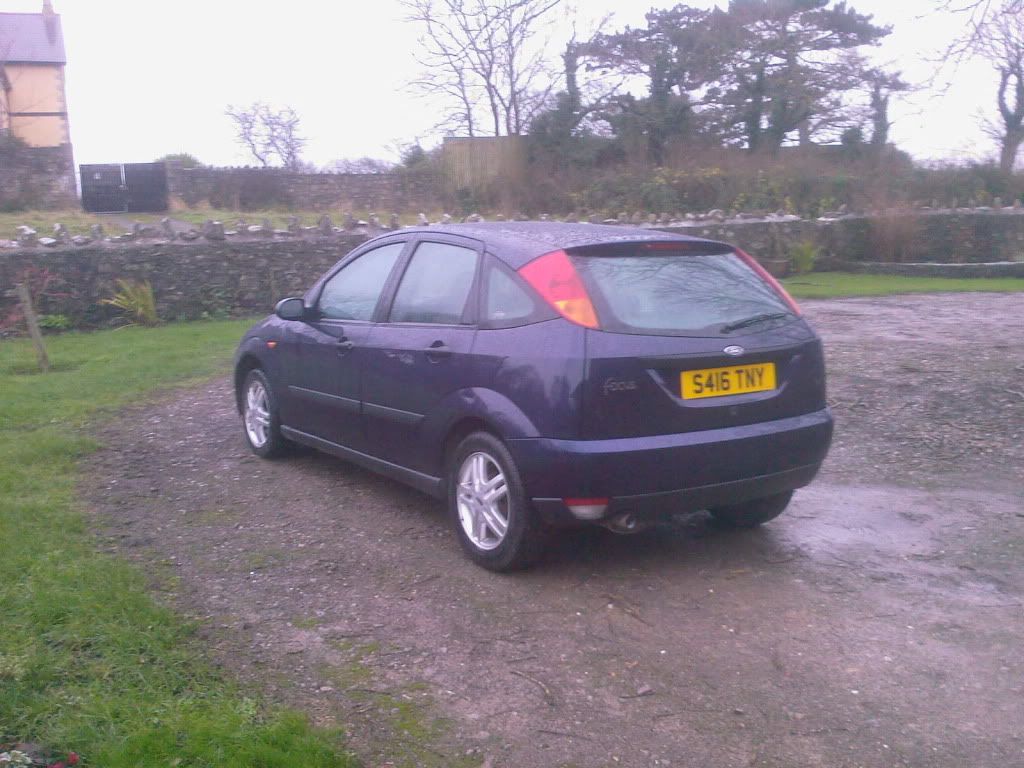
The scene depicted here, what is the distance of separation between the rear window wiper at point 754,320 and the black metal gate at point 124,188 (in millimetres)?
24879

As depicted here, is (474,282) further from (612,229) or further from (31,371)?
(31,371)

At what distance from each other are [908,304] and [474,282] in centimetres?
1181

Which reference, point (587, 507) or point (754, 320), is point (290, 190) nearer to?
point (754, 320)

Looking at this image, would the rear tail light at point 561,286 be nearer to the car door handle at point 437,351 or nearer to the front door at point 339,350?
the car door handle at point 437,351

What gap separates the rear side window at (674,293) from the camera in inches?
175

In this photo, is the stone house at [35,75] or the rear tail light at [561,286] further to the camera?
the stone house at [35,75]

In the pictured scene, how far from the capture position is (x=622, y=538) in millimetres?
5266

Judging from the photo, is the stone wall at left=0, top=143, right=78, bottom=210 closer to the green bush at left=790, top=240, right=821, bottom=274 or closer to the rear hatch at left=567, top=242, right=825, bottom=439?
the green bush at left=790, top=240, right=821, bottom=274

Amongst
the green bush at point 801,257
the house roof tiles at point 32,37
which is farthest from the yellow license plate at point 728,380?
the house roof tiles at point 32,37

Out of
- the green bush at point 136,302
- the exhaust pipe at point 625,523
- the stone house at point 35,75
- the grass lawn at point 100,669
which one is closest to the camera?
the grass lawn at point 100,669

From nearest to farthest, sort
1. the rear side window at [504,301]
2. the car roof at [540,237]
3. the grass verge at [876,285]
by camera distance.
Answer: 1. the rear side window at [504,301]
2. the car roof at [540,237]
3. the grass verge at [876,285]

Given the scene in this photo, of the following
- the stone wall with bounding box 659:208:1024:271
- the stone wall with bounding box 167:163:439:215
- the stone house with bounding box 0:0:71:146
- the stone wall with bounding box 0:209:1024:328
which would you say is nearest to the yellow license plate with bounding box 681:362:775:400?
the stone wall with bounding box 0:209:1024:328

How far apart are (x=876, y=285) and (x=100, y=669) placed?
16838 mm

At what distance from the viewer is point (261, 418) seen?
271 inches
